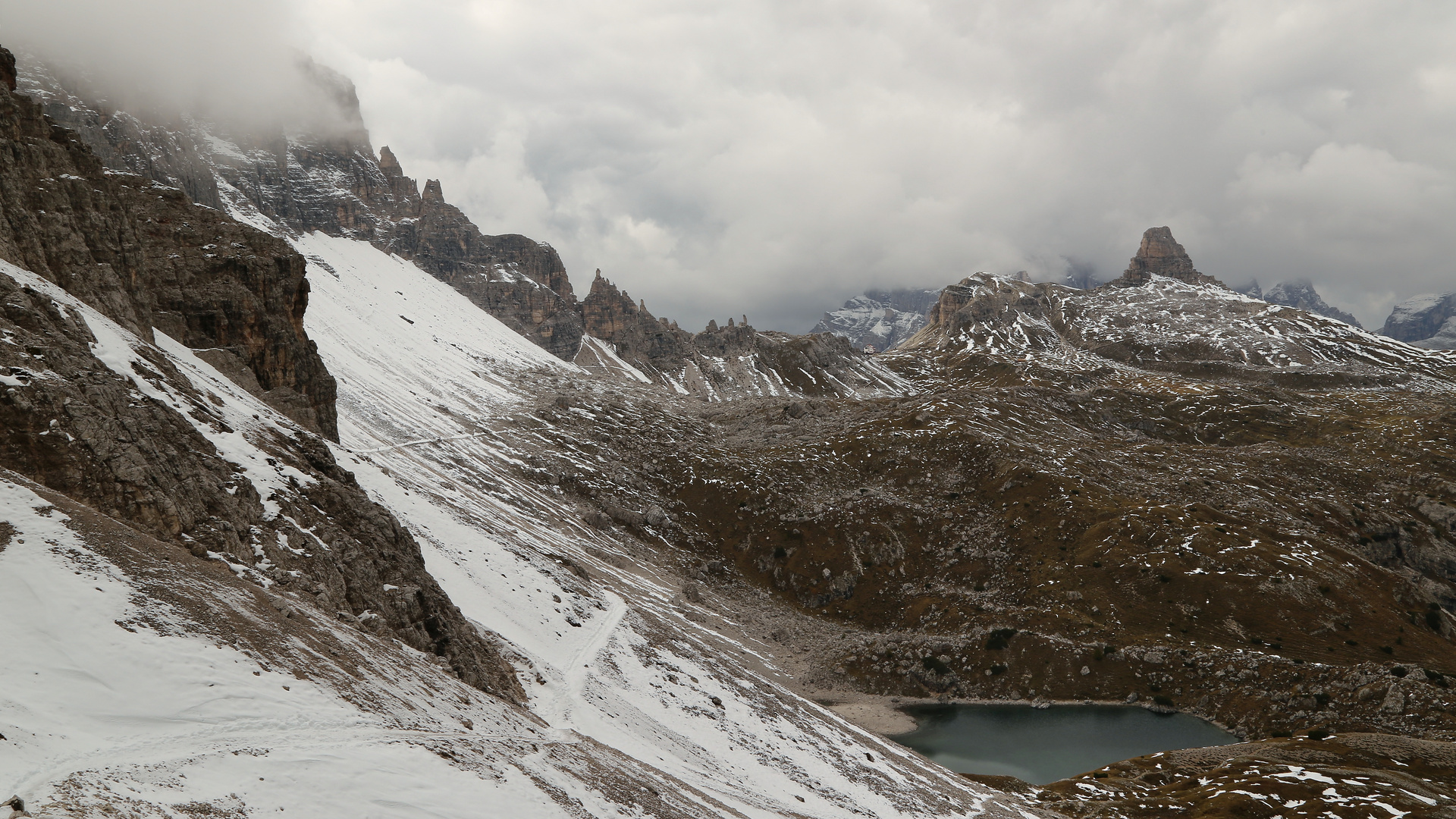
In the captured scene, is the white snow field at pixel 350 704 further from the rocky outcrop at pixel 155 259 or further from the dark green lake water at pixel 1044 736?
the dark green lake water at pixel 1044 736

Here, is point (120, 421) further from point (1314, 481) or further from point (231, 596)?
point (1314, 481)

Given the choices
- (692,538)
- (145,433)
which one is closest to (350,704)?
(145,433)

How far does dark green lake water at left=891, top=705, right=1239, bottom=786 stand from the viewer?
93250 millimetres

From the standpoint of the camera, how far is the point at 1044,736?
10044 cm

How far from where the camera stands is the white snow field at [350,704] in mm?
20266

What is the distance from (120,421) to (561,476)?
11104 cm

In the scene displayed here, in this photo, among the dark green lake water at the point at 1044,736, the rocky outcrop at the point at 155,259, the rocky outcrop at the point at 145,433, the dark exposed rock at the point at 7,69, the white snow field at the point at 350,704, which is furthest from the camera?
the dark green lake water at the point at 1044,736

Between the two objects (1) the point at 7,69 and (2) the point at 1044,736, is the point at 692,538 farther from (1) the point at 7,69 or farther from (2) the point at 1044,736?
(1) the point at 7,69

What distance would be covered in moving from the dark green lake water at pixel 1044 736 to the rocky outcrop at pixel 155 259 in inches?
3659

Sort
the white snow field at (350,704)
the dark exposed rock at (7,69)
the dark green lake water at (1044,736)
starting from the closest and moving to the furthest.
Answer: the white snow field at (350,704)
the dark exposed rock at (7,69)
the dark green lake water at (1044,736)

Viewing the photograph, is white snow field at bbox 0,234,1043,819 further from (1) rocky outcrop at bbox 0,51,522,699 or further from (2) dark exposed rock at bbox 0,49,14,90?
(2) dark exposed rock at bbox 0,49,14,90

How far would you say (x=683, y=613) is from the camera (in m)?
105

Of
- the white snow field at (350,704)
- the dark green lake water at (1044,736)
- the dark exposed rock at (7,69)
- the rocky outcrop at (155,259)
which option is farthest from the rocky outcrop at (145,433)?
the dark green lake water at (1044,736)

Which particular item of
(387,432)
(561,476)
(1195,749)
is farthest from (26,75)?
(1195,749)
